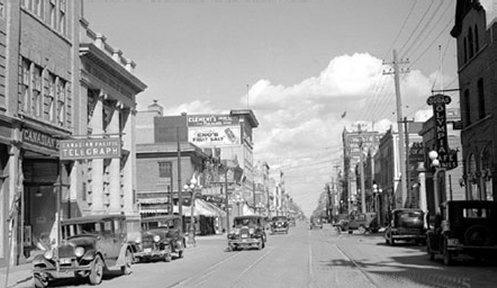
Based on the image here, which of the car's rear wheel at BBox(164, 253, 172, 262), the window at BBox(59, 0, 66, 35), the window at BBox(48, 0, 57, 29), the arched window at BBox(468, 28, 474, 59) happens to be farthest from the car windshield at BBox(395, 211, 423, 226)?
the window at BBox(48, 0, 57, 29)

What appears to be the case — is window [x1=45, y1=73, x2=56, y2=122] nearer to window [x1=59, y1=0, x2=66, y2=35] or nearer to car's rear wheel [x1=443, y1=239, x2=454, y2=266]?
window [x1=59, y1=0, x2=66, y2=35]

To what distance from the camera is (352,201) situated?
124m

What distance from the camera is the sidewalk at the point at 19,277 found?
69.2 ft

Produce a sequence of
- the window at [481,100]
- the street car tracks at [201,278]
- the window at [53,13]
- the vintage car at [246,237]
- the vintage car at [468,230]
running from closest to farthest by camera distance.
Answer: the street car tracks at [201,278] → the vintage car at [468,230] → the window at [53,13] → the vintage car at [246,237] → the window at [481,100]

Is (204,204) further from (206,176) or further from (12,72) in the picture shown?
(12,72)

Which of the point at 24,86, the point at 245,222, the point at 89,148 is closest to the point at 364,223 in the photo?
the point at 245,222

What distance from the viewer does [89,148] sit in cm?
2933

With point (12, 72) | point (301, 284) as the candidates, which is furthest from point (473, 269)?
point (12, 72)

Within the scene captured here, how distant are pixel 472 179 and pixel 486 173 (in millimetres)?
2956

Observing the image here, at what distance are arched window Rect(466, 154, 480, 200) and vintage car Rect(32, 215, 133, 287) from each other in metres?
23.8

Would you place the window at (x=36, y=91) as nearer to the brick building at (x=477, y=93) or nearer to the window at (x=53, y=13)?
the window at (x=53, y=13)

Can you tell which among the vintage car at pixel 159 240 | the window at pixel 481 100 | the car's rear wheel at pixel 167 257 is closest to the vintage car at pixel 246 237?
the vintage car at pixel 159 240

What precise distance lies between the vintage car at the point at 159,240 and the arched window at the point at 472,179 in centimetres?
1800

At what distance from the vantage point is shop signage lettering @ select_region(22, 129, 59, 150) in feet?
92.7
